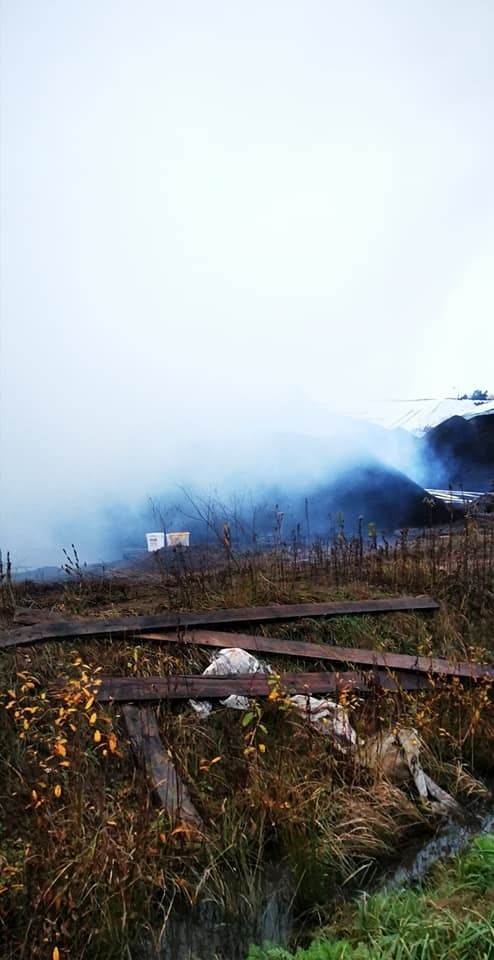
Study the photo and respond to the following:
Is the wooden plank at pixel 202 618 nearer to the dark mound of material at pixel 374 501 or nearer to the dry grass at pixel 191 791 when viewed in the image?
the dry grass at pixel 191 791

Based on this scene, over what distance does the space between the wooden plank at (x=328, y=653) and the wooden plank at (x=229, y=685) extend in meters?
0.19

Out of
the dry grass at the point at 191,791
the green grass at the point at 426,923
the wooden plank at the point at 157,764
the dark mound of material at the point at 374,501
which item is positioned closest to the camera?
the green grass at the point at 426,923

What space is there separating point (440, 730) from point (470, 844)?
0.94m

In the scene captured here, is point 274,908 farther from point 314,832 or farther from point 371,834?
point 371,834

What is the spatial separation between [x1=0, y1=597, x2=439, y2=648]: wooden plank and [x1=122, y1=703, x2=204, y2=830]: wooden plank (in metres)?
0.78

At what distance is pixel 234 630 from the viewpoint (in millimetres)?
5320

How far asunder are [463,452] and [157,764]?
498 inches

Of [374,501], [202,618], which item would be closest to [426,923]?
[202,618]

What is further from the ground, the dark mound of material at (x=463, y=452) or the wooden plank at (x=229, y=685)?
the dark mound of material at (x=463, y=452)

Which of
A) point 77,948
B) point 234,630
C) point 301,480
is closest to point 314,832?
point 77,948

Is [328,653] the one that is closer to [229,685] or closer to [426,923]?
[229,685]

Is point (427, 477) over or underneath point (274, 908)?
over

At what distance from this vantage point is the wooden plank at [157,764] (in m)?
3.35

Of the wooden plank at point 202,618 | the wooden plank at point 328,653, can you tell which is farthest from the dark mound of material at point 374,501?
the wooden plank at point 328,653
